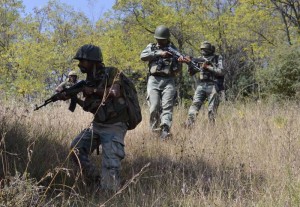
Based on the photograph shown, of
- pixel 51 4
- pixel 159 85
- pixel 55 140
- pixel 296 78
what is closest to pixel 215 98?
pixel 159 85

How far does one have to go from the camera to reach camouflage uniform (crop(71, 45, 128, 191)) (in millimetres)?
3807

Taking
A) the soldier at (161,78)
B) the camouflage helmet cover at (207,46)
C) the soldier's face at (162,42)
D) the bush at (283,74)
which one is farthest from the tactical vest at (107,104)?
the bush at (283,74)

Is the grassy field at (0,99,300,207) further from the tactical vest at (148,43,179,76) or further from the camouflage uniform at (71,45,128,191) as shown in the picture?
the tactical vest at (148,43,179,76)

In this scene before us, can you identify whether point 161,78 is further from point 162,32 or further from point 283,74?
point 283,74

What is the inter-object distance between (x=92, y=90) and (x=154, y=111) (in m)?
2.39

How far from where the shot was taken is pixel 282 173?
4008 millimetres

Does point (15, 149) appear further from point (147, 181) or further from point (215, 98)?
point (215, 98)

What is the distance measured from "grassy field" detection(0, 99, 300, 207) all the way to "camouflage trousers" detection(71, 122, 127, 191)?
0.43ft

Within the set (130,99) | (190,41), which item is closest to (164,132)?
(130,99)

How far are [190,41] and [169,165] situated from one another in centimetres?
1713

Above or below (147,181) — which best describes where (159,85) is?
above

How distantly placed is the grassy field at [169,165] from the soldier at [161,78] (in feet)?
1.12

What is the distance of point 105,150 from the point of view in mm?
3867

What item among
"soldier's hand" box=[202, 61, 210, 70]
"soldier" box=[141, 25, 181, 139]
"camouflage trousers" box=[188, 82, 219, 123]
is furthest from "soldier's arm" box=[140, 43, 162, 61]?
"camouflage trousers" box=[188, 82, 219, 123]
